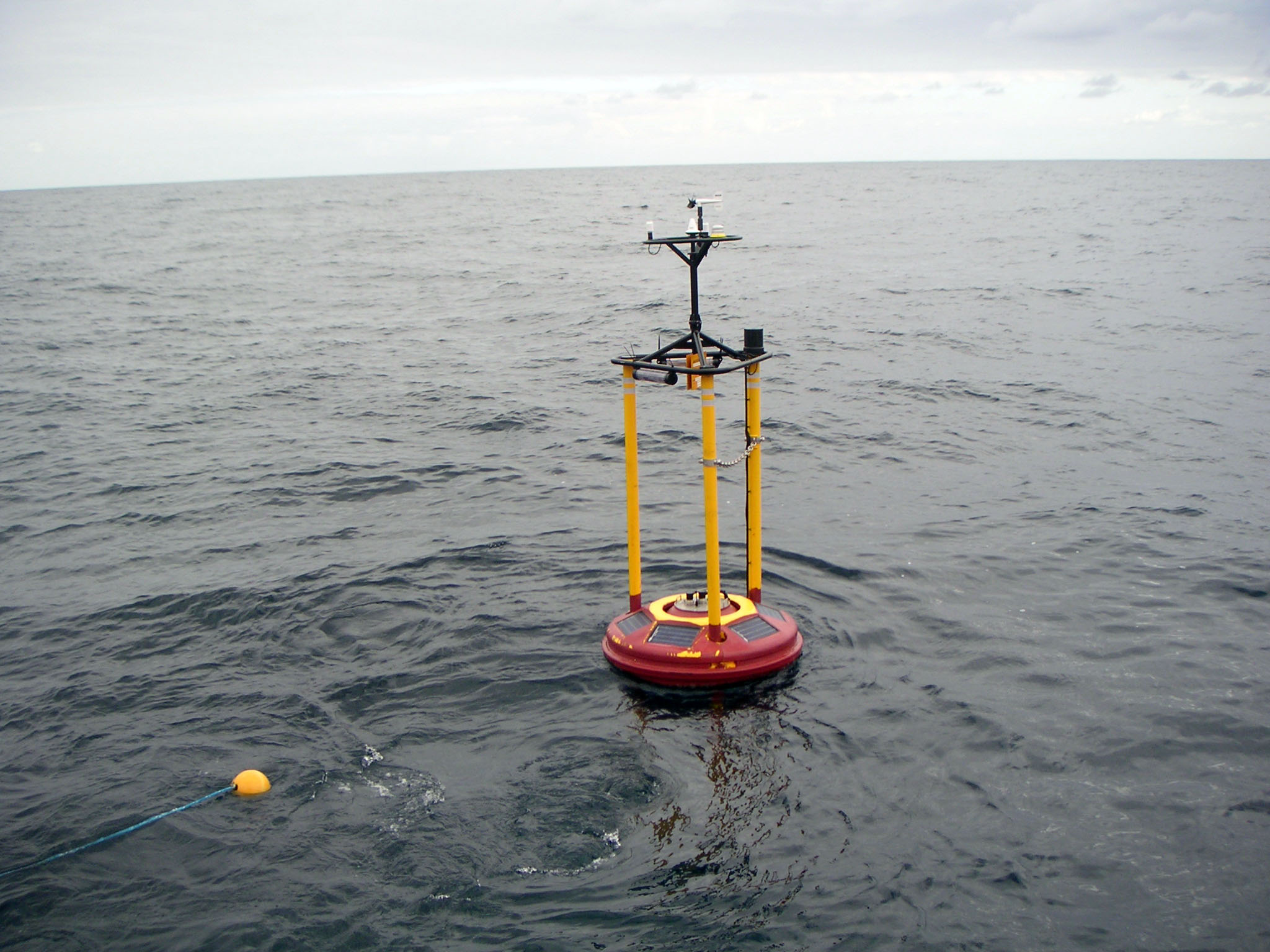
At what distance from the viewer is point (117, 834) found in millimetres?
7688

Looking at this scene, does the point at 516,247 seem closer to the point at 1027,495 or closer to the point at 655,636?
the point at 1027,495

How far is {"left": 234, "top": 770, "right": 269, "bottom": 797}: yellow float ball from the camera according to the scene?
26.8ft

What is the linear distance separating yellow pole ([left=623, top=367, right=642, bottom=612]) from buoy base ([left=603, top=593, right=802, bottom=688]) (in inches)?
17.3

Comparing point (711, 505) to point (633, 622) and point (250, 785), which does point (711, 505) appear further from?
point (250, 785)

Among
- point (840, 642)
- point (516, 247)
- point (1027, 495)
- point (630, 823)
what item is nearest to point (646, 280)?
point (516, 247)

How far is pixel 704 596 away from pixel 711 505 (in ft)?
5.13

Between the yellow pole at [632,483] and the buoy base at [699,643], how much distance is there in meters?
0.44

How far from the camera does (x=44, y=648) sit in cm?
1111

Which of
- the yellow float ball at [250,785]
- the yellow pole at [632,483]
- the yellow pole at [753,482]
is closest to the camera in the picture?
the yellow float ball at [250,785]

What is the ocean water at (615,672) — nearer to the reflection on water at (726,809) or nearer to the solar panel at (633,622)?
the reflection on water at (726,809)

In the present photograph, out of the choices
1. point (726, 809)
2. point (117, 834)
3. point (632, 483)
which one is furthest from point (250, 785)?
point (632, 483)

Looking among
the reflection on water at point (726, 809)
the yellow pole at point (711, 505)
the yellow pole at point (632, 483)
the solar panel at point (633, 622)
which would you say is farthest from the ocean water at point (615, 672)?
the yellow pole at point (632, 483)

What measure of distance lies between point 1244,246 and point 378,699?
5337 cm

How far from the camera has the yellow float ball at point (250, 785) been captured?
816cm
